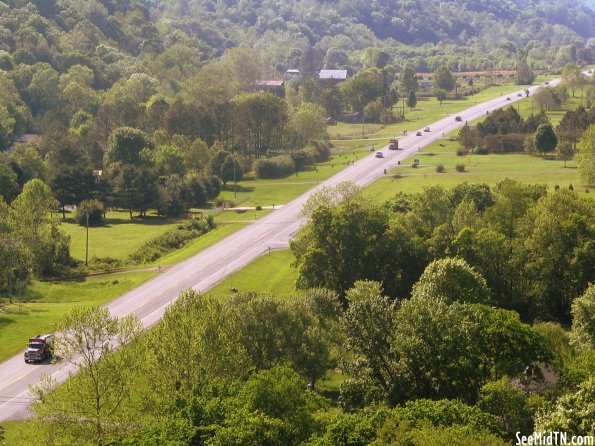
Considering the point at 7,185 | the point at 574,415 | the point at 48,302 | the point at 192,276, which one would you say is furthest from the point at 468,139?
the point at 574,415

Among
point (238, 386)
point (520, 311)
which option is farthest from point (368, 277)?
point (238, 386)

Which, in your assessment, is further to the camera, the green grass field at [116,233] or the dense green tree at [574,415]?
the green grass field at [116,233]

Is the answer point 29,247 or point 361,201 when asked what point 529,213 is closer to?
point 361,201

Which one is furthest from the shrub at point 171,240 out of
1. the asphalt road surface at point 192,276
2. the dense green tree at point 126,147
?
the dense green tree at point 126,147

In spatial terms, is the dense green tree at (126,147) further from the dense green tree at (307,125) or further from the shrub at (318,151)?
the dense green tree at (307,125)

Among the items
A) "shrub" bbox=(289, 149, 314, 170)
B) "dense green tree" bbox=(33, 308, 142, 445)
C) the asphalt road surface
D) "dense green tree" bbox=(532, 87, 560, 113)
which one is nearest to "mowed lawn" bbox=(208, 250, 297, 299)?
the asphalt road surface

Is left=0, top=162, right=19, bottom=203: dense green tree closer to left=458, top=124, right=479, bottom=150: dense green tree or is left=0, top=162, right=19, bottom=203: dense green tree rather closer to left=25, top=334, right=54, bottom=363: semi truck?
left=25, top=334, right=54, bottom=363: semi truck
